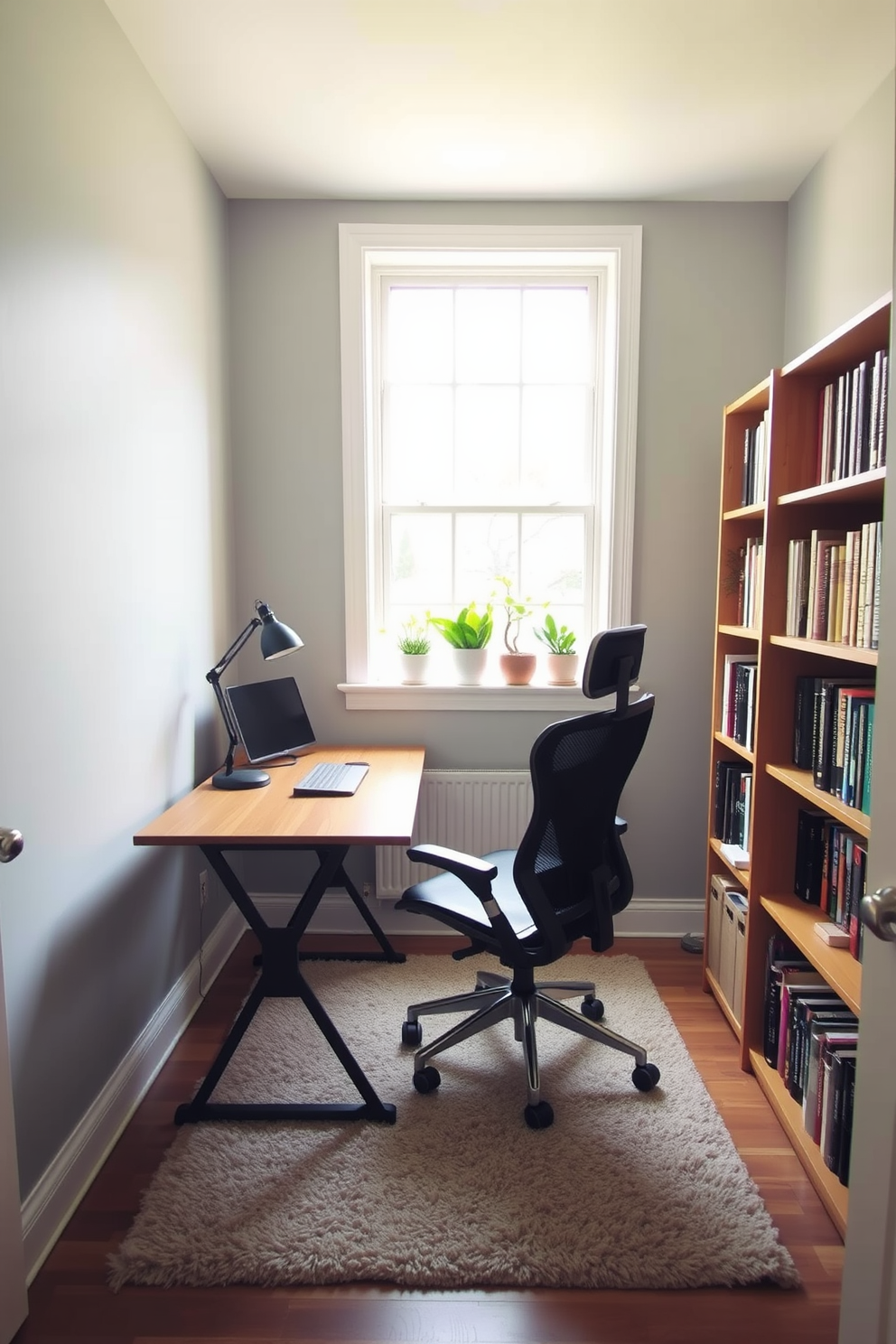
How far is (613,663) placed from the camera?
1897 mm

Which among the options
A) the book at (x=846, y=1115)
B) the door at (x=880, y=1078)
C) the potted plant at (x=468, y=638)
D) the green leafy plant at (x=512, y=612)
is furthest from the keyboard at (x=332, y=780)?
the door at (x=880, y=1078)

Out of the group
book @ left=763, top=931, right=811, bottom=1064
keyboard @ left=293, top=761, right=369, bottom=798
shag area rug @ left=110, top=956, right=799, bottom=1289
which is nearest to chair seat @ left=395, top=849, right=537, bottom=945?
keyboard @ left=293, top=761, right=369, bottom=798

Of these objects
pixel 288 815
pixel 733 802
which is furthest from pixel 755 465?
pixel 288 815

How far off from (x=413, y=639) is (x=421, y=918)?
1085mm

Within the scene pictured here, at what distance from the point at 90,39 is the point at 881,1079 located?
2.50 m

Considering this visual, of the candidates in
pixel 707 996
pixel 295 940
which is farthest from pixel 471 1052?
pixel 707 996

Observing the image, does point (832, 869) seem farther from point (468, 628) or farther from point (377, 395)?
point (377, 395)

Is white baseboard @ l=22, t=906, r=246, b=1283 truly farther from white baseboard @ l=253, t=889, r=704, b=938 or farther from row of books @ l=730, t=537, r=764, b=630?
row of books @ l=730, t=537, r=764, b=630

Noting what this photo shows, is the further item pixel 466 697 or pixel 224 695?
pixel 466 697

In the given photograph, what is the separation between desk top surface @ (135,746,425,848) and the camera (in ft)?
6.18

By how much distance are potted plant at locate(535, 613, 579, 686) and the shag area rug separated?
125cm

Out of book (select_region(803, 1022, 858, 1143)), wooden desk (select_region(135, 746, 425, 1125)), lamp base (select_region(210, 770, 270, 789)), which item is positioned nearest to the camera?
book (select_region(803, 1022, 858, 1143))

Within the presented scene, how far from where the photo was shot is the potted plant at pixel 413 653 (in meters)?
2.98

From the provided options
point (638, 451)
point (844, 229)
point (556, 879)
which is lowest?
point (556, 879)
